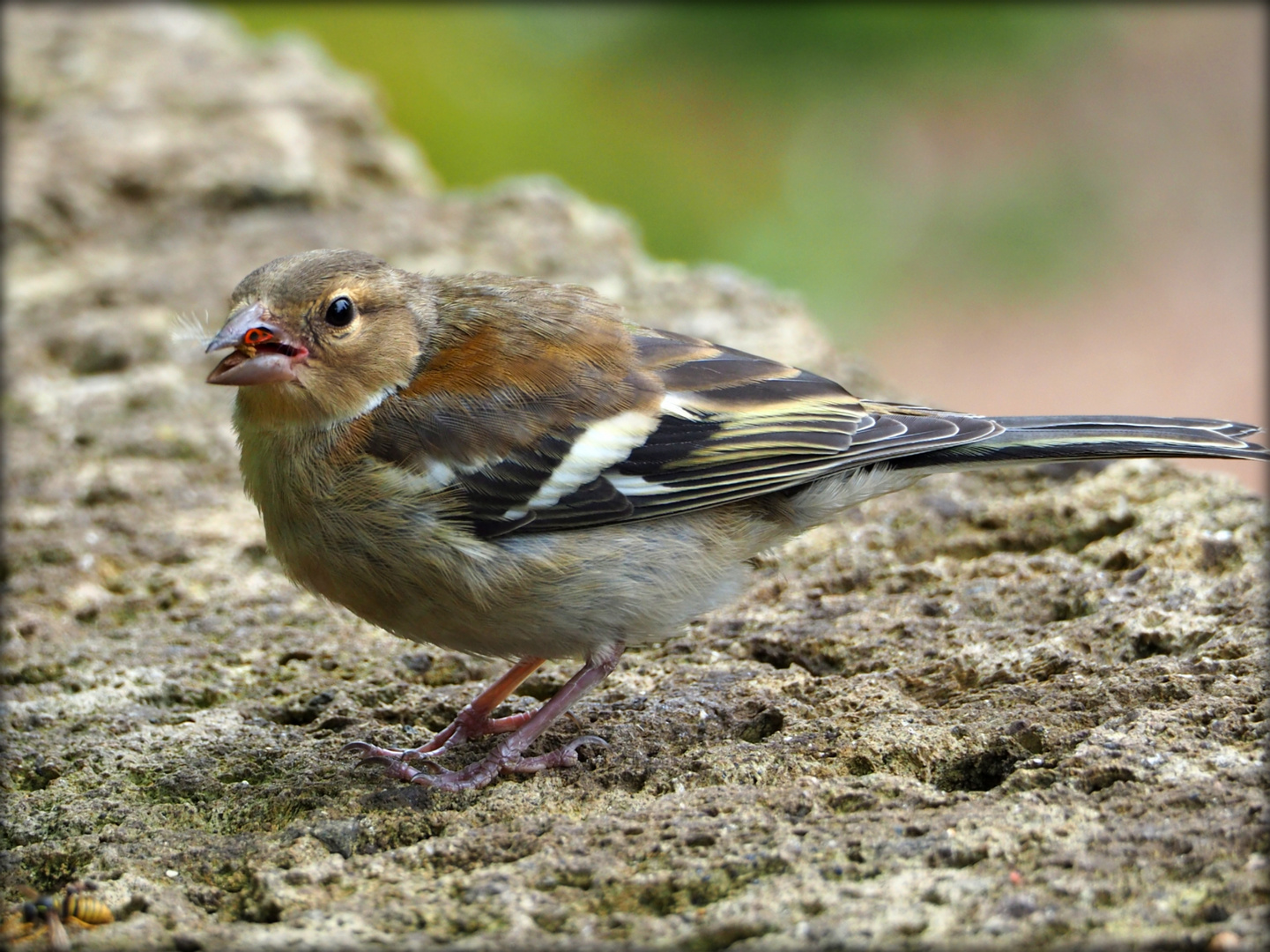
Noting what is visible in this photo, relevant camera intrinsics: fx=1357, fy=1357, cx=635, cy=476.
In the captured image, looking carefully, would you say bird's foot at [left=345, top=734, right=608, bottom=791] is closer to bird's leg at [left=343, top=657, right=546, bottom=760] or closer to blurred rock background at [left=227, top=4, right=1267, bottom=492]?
bird's leg at [left=343, top=657, right=546, bottom=760]

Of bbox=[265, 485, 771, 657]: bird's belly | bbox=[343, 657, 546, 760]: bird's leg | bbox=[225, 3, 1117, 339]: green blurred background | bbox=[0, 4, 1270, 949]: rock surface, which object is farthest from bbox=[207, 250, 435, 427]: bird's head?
bbox=[225, 3, 1117, 339]: green blurred background

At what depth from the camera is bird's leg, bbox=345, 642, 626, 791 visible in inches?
129

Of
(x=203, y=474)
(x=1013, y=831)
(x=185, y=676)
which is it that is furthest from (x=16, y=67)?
(x=1013, y=831)

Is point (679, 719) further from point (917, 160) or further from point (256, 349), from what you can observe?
point (917, 160)

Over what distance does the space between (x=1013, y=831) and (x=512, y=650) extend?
1.34 meters

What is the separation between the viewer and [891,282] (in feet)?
37.0

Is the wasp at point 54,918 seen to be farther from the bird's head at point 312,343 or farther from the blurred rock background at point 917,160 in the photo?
the blurred rock background at point 917,160

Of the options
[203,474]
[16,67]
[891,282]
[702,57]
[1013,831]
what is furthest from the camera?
[702,57]

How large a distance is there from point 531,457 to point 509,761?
0.77 meters

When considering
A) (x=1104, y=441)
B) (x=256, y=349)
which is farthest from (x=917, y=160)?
(x=256, y=349)

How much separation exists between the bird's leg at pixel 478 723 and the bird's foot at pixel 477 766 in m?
0.02

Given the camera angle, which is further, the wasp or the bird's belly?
the bird's belly

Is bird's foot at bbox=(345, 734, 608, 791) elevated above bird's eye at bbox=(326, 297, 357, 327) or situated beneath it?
situated beneath

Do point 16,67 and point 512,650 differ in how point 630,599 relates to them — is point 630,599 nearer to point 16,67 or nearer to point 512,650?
point 512,650
